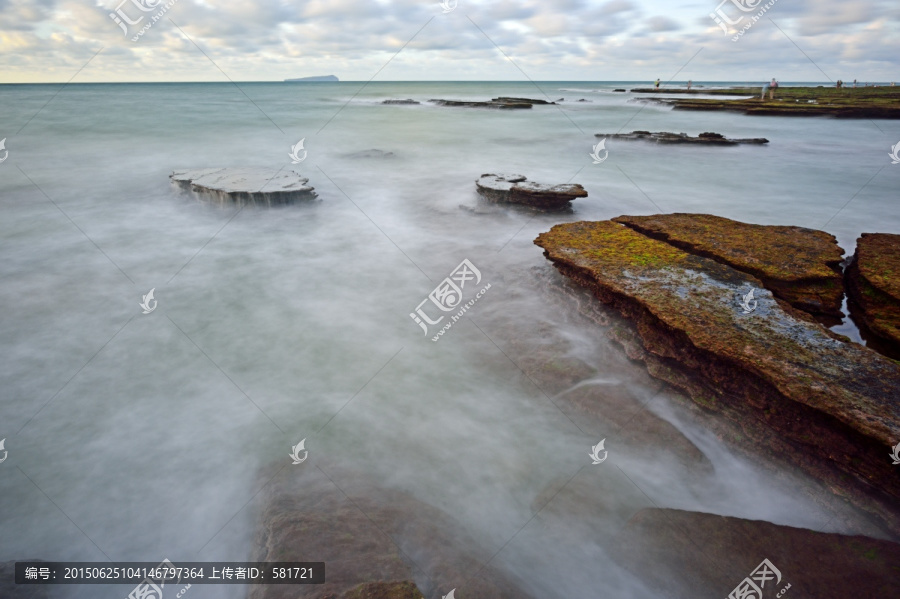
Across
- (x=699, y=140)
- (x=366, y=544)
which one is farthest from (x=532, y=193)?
(x=699, y=140)

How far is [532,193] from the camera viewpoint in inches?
321

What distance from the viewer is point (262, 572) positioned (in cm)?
242

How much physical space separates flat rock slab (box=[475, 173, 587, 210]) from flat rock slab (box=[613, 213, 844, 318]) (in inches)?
90.3

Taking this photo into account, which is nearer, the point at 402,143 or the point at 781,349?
the point at 781,349

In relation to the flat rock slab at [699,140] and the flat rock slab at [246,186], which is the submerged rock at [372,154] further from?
the flat rock slab at [699,140]

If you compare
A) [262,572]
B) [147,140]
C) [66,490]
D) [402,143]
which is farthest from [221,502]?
[147,140]

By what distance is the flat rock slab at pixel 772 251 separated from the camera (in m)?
4.16

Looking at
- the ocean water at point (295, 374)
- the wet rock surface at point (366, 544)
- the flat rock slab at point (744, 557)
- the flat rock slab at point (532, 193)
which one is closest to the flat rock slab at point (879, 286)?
the ocean water at point (295, 374)

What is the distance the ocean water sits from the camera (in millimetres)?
2748

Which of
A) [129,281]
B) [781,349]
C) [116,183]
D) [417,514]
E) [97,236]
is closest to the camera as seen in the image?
[417,514]


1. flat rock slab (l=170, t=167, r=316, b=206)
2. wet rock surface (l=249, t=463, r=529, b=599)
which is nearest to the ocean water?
wet rock surface (l=249, t=463, r=529, b=599)

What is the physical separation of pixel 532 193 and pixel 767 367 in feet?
18.9

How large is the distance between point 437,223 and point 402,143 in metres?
10.0

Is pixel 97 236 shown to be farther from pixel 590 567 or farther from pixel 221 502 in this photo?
pixel 590 567
